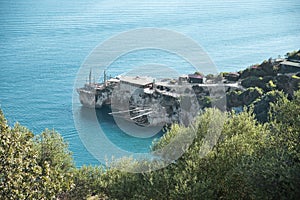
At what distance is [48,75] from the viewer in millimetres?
42000

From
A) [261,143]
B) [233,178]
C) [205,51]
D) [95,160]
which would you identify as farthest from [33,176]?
[205,51]

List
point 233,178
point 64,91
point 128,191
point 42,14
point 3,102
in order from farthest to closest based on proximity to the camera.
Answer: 1. point 42,14
2. point 64,91
3. point 3,102
4. point 128,191
5. point 233,178

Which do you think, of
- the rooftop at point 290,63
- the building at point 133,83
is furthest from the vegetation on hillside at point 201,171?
the building at point 133,83

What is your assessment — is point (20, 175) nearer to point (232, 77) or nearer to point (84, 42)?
point (232, 77)

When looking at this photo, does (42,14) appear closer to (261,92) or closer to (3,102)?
(3,102)

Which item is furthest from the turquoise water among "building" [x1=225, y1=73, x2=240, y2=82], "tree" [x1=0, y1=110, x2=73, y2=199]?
"tree" [x1=0, y1=110, x2=73, y2=199]

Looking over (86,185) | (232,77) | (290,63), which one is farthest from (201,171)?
(232,77)

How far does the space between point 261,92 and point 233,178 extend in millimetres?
19747

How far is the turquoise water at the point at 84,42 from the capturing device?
3347 cm

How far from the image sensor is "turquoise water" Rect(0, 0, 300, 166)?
3347 centimetres

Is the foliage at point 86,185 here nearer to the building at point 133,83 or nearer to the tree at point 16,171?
the tree at point 16,171

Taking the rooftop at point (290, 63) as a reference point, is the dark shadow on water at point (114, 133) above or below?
below

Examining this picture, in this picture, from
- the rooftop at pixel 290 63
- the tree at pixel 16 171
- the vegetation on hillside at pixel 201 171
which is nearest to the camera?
the tree at pixel 16 171

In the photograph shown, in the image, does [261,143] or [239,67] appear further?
[239,67]
